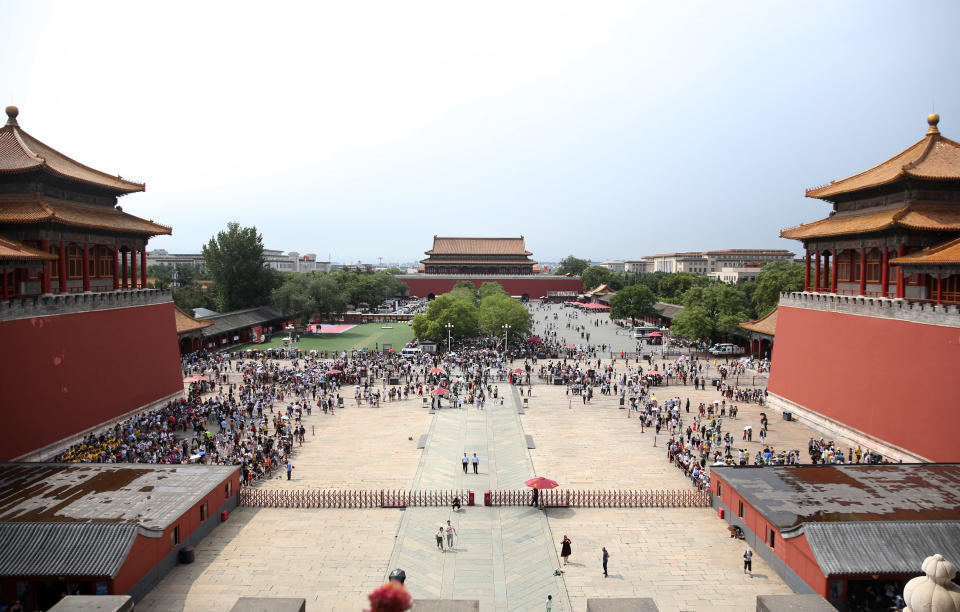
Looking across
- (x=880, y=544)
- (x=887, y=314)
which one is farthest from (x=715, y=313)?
(x=880, y=544)

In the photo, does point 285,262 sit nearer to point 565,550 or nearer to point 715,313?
point 715,313

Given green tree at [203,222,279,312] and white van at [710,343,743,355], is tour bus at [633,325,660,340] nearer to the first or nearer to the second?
white van at [710,343,743,355]

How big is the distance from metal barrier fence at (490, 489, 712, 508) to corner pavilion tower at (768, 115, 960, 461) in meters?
7.74

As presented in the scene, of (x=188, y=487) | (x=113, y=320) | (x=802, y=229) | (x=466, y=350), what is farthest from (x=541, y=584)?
(x=466, y=350)

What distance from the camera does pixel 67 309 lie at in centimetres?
2134

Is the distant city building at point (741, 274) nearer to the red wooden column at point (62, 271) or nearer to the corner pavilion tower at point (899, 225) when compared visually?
the corner pavilion tower at point (899, 225)

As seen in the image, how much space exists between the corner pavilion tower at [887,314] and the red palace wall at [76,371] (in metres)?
27.3

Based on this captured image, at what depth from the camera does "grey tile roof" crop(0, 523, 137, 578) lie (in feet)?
37.5

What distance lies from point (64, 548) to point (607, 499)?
12.7 metres

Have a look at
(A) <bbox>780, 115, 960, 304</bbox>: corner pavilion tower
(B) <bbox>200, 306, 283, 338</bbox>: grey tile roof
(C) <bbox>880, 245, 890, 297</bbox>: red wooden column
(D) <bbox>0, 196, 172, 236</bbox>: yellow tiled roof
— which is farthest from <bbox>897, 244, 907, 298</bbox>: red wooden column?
(B) <bbox>200, 306, 283, 338</bbox>: grey tile roof

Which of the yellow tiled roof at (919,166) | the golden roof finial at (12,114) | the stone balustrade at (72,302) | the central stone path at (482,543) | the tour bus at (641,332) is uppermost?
the golden roof finial at (12,114)

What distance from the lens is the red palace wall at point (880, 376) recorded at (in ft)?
59.1

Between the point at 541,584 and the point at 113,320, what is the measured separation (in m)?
20.4

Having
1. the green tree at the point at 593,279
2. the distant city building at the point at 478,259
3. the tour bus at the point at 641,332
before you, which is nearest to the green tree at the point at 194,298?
the distant city building at the point at 478,259
